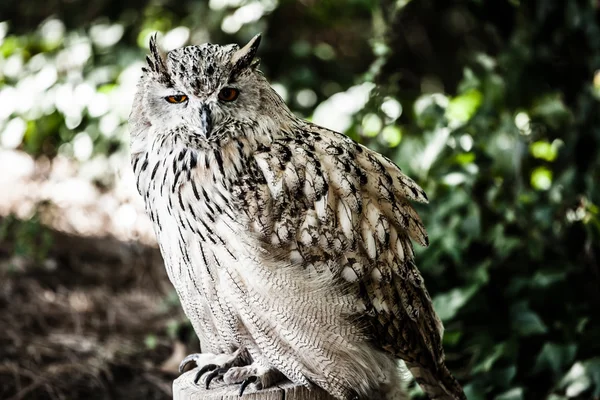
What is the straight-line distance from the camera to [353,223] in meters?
2.13

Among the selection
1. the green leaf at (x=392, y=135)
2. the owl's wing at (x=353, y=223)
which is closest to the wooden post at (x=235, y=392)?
the owl's wing at (x=353, y=223)

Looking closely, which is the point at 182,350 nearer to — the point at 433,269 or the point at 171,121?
the point at 433,269

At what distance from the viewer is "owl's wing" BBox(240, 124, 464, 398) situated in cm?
207

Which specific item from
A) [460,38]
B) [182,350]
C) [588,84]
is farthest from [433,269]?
[460,38]

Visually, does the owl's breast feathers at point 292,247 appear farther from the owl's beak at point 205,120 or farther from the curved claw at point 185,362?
the curved claw at point 185,362

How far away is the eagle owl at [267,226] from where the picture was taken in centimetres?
204

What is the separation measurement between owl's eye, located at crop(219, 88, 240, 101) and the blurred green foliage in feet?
4.39

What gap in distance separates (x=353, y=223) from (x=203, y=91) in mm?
590

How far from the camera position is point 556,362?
3.02 m

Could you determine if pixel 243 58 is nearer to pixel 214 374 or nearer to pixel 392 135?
pixel 214 374

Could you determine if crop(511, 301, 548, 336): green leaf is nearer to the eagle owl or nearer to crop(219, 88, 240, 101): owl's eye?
the eagle owl

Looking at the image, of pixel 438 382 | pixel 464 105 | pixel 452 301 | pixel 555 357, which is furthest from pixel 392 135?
pixel 438 382

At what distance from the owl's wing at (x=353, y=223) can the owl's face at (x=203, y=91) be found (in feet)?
0.50

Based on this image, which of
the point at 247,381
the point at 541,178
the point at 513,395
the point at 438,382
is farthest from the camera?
the point at 541,178
